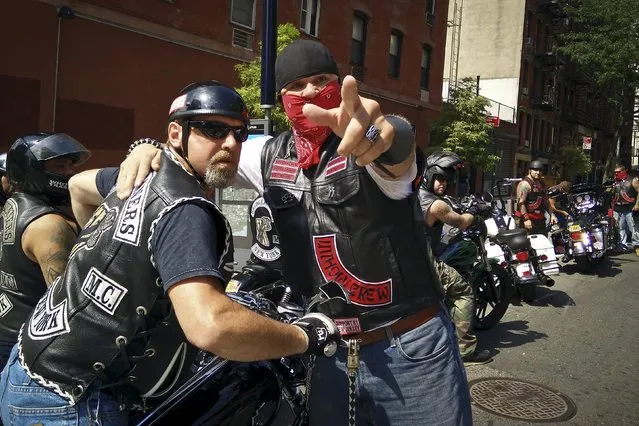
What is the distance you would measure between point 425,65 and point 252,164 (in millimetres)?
22155

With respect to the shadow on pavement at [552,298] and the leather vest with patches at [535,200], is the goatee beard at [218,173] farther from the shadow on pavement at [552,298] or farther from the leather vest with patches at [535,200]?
the leather vest with patches at [535,200]

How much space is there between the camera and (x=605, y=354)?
5480mm

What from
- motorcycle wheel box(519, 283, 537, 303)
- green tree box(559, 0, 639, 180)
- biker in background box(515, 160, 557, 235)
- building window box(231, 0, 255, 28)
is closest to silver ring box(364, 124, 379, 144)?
motorcycle wheel box(519, 283, 537, 303)

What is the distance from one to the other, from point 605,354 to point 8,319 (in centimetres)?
539

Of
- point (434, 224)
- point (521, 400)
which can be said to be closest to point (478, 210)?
point (434, 224)

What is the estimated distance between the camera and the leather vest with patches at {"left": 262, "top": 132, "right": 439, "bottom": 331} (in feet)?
6.22

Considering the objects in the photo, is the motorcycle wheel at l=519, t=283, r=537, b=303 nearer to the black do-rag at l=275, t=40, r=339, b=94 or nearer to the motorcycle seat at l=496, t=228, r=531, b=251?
the motorcycle seat at l=496, t=228, r=531, b=251

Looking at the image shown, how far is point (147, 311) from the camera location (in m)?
1.63

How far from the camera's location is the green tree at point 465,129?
68.8ft

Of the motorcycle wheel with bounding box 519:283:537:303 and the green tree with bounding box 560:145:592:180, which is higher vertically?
the green tree with bounding box 560:145:592:180

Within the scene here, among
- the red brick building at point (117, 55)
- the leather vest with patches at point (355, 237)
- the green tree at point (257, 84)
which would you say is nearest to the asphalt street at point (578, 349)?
the leather vest with patches at point (355, 237)

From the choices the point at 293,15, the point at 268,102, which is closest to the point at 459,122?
the point at 293,15

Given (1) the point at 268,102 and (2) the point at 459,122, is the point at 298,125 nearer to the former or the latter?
(1) the point at 268,102

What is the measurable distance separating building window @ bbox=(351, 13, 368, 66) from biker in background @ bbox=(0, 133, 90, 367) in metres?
17.2
